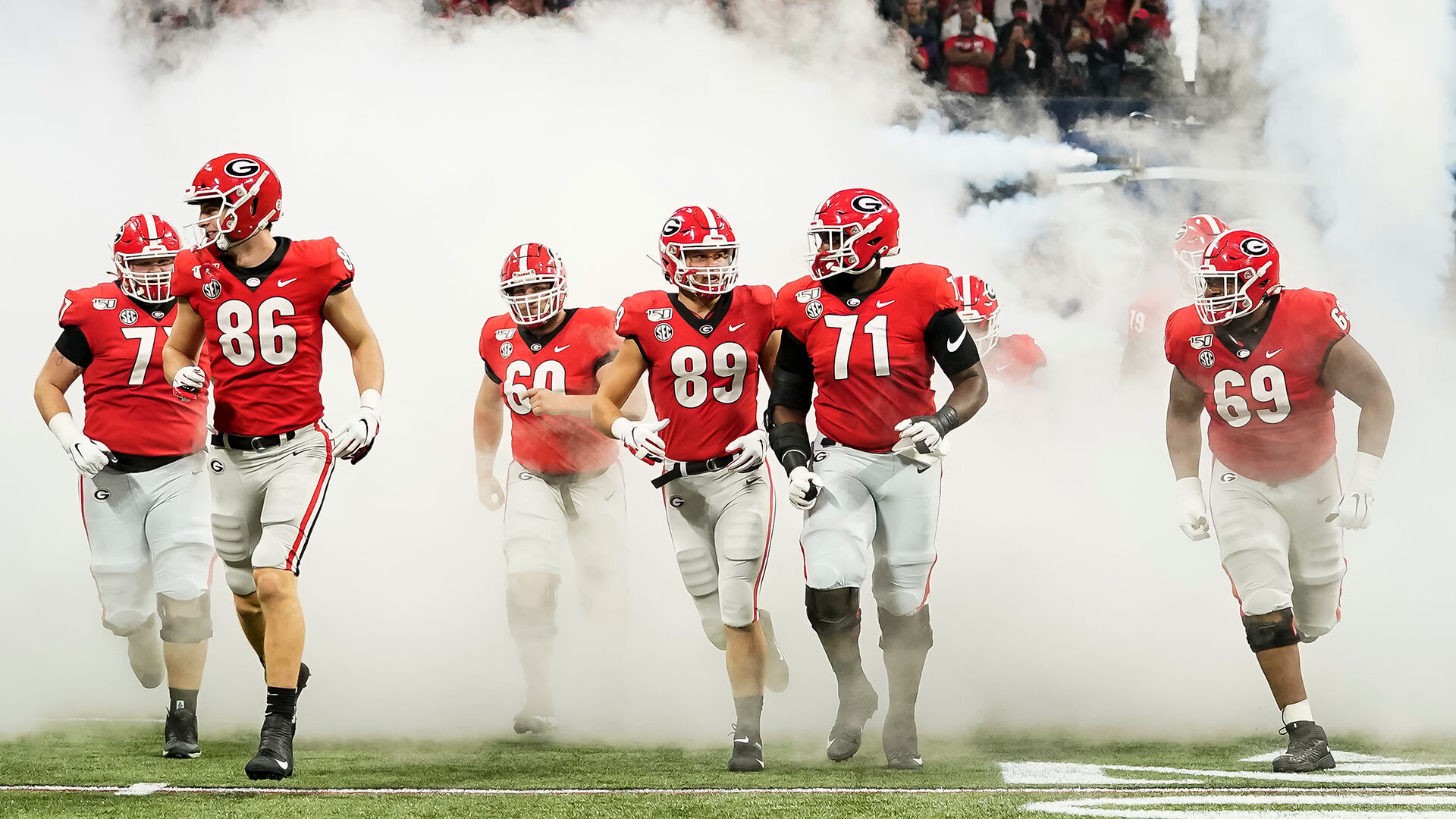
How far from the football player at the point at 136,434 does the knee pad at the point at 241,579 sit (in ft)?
1.28

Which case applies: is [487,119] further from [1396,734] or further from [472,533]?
[1396,734]

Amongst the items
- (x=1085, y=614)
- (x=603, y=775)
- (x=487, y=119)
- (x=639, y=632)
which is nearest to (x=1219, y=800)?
(x=603, y=775)

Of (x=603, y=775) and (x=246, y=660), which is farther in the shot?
Answer: (x=246, y=660)

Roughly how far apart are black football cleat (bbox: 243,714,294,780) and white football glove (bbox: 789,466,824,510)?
5.45ft

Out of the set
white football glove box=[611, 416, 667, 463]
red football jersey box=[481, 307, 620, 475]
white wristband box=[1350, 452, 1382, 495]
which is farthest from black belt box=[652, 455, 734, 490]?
white wristband box=[1350, 452, 1382, 495]

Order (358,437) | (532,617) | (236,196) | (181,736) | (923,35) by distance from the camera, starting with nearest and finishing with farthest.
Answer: (358,437) < (236,196) < (181,736) < (532,617) < (923,35)

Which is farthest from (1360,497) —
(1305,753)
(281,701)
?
(281,701)

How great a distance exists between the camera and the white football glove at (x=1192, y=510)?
207 inches

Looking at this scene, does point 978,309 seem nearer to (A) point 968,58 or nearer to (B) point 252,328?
(B) point 252,328

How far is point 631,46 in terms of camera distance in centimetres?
911

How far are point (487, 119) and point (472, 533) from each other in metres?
2.75

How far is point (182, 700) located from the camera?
17.9ft

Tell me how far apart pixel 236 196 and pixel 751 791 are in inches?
94.2

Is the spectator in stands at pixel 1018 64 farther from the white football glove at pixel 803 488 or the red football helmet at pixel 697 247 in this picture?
the white football glove at pixel 803 488
